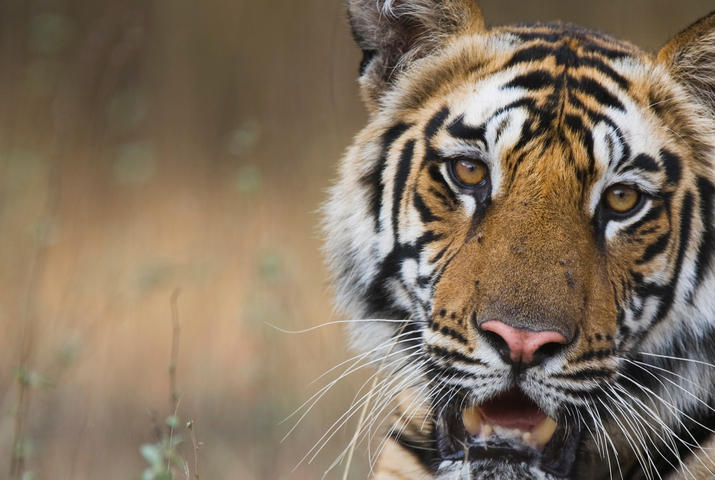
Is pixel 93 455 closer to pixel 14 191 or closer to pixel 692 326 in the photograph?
pixel 14 191

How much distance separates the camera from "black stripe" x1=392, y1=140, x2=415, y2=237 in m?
2.41

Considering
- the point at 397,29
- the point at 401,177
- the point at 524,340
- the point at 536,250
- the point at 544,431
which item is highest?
the point at 397,29

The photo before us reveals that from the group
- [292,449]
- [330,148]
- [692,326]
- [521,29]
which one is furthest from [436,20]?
[330,148]

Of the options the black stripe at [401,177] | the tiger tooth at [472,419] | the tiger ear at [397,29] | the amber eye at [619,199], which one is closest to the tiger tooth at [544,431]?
the tiger tooth at [472,419]

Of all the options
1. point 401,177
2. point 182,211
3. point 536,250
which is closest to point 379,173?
point 401,177

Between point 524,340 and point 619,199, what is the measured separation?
0.46 m

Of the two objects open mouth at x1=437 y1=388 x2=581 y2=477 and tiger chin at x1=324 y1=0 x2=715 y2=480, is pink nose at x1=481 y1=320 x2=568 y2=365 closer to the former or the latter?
tiger chin at x1=324 y1=0 x2=715 y2=480

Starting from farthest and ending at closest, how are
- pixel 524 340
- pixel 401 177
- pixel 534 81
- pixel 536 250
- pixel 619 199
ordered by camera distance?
pixel 401 177, pixel 534 81, pixel 619 199, pixel 536 250, pixel 524 340

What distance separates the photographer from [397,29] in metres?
2.62

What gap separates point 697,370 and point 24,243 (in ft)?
9.35

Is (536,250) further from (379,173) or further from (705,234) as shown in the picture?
(379,173)

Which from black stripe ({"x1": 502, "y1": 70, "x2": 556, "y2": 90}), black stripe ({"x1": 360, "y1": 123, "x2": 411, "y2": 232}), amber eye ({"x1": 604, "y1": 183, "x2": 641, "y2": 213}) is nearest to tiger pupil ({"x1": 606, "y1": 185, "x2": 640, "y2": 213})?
amber eye ({"x1": 604, "y1": 183, "x2": 641, "y2": 213})

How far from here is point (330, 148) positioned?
6.27 m

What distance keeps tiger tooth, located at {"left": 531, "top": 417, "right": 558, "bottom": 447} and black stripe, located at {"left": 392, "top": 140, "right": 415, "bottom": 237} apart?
0.60 meters
